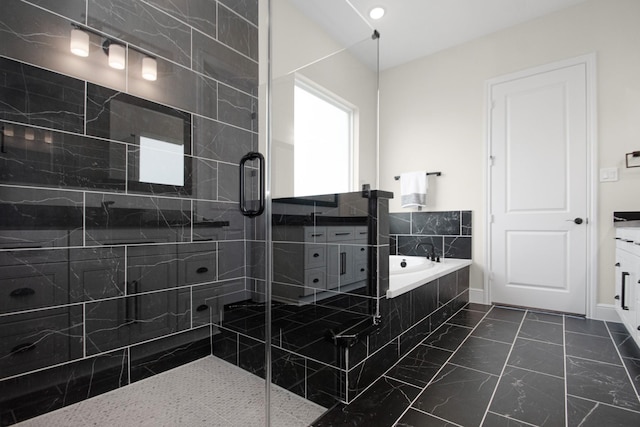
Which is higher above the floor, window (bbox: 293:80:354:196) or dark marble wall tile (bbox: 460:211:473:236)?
window (bbox: 293:80:354:196)

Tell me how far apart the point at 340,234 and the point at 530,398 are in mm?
1200

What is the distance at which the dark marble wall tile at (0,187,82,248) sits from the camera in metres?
1.15

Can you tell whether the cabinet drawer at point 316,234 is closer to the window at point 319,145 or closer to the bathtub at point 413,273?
the window at point 319,145

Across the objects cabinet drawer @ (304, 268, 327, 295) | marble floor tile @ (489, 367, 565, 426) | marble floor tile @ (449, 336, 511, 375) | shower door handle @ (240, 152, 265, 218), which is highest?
shower door handle @ (240, 152, 265, 218)

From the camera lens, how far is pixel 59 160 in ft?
4.09

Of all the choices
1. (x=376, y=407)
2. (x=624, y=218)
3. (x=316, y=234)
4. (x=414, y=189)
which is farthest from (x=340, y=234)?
(x=624, y=218)

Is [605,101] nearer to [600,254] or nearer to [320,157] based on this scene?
[600,254]

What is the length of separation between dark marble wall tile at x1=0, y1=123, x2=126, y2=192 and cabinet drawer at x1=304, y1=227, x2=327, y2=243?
3.07 feet

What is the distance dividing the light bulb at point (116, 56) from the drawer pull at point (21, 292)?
984 millimetres

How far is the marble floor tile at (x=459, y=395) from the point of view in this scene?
1.37m

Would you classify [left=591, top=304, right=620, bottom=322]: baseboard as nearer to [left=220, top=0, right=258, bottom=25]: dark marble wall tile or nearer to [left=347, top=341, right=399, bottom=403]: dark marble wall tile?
[left=347, top=341, right=399, bottom=403]: dark marble wall tile

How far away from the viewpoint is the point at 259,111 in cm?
198

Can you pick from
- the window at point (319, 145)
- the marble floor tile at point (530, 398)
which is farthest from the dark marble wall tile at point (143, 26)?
the marble floor tile at point (530, 398)

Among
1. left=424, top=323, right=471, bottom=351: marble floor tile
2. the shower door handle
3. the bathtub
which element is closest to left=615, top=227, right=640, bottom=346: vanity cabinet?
left=424, top=323, right=471, bottom=351: marble floor tile
